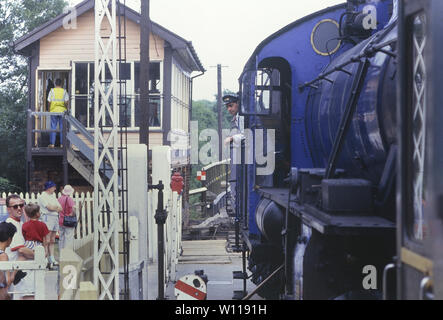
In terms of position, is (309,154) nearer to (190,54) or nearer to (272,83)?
(272,83)

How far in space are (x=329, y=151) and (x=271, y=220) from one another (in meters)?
1.35

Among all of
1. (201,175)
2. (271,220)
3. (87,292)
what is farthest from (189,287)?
(201,175)

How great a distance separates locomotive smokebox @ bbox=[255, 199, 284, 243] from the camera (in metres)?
7.04

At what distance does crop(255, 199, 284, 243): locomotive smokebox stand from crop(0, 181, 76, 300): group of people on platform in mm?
2428

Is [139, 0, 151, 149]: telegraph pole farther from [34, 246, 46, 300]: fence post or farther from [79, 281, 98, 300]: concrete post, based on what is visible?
[79, 281, 98, 300]: concrete post

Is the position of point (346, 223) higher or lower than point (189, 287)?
higher

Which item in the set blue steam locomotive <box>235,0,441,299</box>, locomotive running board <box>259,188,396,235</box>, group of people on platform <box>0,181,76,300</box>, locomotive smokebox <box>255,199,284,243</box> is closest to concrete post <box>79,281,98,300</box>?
group of people on platform <box>0,181,76,300</box>

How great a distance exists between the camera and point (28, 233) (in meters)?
8.34

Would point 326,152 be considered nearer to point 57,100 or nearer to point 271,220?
point 271,220

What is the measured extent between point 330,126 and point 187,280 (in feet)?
7.85

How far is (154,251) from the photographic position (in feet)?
38.7

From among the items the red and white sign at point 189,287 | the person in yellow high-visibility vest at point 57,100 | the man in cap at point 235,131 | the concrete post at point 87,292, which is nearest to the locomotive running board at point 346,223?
the red and white sign at point 189,287

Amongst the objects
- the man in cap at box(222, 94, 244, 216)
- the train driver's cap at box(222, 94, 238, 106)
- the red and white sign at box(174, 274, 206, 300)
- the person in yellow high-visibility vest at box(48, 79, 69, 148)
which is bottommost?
the red and white sign at box(174, 274, 206, 300)
